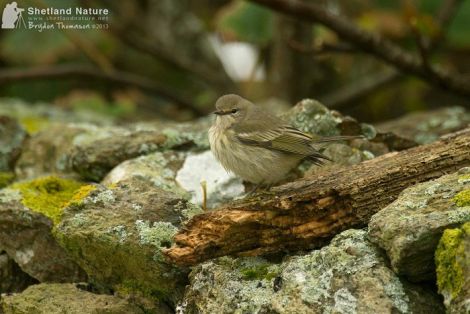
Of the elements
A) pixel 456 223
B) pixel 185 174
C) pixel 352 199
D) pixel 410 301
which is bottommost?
pixel 410 301

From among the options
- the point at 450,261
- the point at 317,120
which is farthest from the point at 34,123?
the point at 450,261

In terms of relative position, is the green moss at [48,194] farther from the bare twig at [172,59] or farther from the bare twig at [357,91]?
the bare twig at [357,91]

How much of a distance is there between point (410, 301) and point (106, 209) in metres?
2.01

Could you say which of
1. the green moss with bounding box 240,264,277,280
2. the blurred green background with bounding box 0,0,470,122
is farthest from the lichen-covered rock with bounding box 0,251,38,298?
the blurred green background with bounding box 0,0,470,122

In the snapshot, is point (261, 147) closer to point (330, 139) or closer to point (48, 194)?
point (330, 139)

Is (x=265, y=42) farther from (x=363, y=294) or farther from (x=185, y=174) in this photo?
(x=363, y=294)

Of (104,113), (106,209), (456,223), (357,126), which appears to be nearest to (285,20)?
(104,113)

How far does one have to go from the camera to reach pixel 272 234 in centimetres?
407

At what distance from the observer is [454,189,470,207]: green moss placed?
3549mm

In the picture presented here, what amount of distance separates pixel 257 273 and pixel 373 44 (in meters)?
4.01

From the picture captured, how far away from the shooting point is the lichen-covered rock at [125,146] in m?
5.62

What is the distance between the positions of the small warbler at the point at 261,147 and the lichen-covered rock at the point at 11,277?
62.4 inches

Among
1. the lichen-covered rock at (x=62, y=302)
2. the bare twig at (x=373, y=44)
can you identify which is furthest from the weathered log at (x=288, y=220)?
the bare twig at (x=373, y=44)

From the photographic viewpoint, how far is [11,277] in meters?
4.87
